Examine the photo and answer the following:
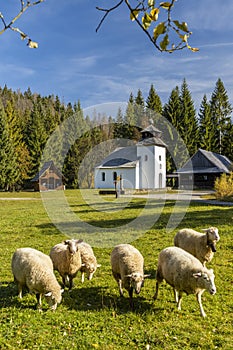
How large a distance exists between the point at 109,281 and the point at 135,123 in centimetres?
5888

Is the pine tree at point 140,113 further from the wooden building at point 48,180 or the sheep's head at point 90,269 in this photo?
the sheep's head at point 90,269

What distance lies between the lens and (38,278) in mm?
5727

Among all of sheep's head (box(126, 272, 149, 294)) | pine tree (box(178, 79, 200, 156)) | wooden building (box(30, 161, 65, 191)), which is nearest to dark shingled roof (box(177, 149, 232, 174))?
pine tree (box(178, 79, 200, 156))

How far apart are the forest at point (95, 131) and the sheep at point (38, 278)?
46.4 meters

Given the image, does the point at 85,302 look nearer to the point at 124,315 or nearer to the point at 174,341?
the point at 124,315

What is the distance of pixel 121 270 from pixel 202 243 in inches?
96.9

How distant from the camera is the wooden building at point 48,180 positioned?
163 feet

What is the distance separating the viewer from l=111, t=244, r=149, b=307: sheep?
230 inches

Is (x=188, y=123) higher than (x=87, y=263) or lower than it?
higher

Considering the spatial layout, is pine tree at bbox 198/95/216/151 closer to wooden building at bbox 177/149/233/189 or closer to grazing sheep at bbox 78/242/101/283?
wooden building at bbox 177/149/233/189

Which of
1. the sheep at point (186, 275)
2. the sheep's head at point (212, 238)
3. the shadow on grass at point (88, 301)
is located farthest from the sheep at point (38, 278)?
the sheep's head at point (212, 238)

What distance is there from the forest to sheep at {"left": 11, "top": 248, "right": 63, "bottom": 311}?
46.4 metres

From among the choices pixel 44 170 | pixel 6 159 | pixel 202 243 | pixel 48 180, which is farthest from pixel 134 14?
pixel 6 159

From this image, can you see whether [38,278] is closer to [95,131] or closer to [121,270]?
[121,270]
